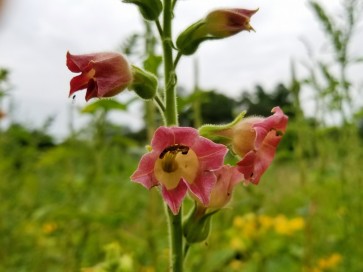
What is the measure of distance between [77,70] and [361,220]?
84.6 inches

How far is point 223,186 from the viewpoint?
1.54 metres

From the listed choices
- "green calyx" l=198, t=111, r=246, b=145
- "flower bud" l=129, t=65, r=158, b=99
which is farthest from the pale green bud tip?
"green calyx" l=198, t=111, r=246, b=145

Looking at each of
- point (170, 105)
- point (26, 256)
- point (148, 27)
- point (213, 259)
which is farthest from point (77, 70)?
point (26, 256)

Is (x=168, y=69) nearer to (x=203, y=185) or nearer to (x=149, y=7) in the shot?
(x=149, y=7)

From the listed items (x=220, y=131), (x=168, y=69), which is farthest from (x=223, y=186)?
(x=168, y=69)

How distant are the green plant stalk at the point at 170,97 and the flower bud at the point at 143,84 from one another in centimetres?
5

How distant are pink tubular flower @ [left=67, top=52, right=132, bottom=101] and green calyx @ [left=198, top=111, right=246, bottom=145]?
0.86 feet

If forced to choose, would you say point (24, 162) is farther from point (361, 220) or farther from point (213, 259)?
point (361, 220)

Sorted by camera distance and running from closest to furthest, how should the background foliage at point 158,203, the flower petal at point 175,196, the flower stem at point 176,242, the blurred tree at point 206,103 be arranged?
the flower petal at point 175,196 < the flower stem at point 176,242 < the blurred tree at point 206,103 < the background foliage at point 158,203

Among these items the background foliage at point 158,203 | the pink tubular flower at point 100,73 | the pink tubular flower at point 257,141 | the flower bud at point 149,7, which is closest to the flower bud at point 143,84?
the pink tubular flower at point 100,73

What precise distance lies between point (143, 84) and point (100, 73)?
0.53ft

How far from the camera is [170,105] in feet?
4.91

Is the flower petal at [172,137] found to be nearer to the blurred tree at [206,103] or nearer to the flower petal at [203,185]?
the flower petal at [203,185]

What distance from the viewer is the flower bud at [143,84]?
4.90 feet
